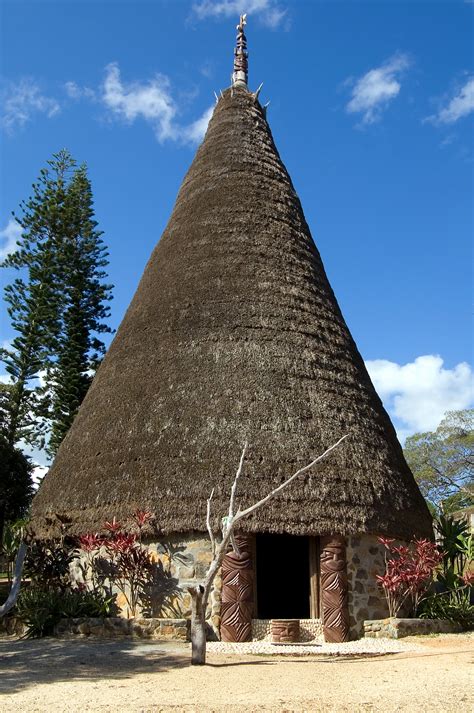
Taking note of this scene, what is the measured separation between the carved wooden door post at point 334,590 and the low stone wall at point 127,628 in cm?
245

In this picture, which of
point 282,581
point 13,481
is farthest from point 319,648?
point 13,481

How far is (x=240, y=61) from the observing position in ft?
72.4

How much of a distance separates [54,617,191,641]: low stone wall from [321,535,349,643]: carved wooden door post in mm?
2446

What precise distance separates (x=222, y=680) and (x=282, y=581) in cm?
1006

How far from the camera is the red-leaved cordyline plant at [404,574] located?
1262 cm

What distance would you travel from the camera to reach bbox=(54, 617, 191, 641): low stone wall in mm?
11664

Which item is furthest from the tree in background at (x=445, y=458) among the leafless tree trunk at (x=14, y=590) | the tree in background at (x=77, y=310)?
the leafless tree trunk at (x=14, y=590)

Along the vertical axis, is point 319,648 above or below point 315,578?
below

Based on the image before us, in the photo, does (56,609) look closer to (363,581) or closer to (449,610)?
(363,581)

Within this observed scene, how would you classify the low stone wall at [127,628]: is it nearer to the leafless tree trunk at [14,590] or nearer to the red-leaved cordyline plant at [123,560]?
the red-leaved cordyline plant at [123,560]

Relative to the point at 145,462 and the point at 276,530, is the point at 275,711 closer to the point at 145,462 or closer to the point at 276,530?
the point at 276,530

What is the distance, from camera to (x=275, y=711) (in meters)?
6.79

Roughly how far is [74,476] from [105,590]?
8.04 ft

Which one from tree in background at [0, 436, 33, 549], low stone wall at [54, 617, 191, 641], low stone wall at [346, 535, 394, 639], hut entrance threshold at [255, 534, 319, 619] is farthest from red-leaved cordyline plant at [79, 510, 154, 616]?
tree in background at [0, 436, 33, 549]
